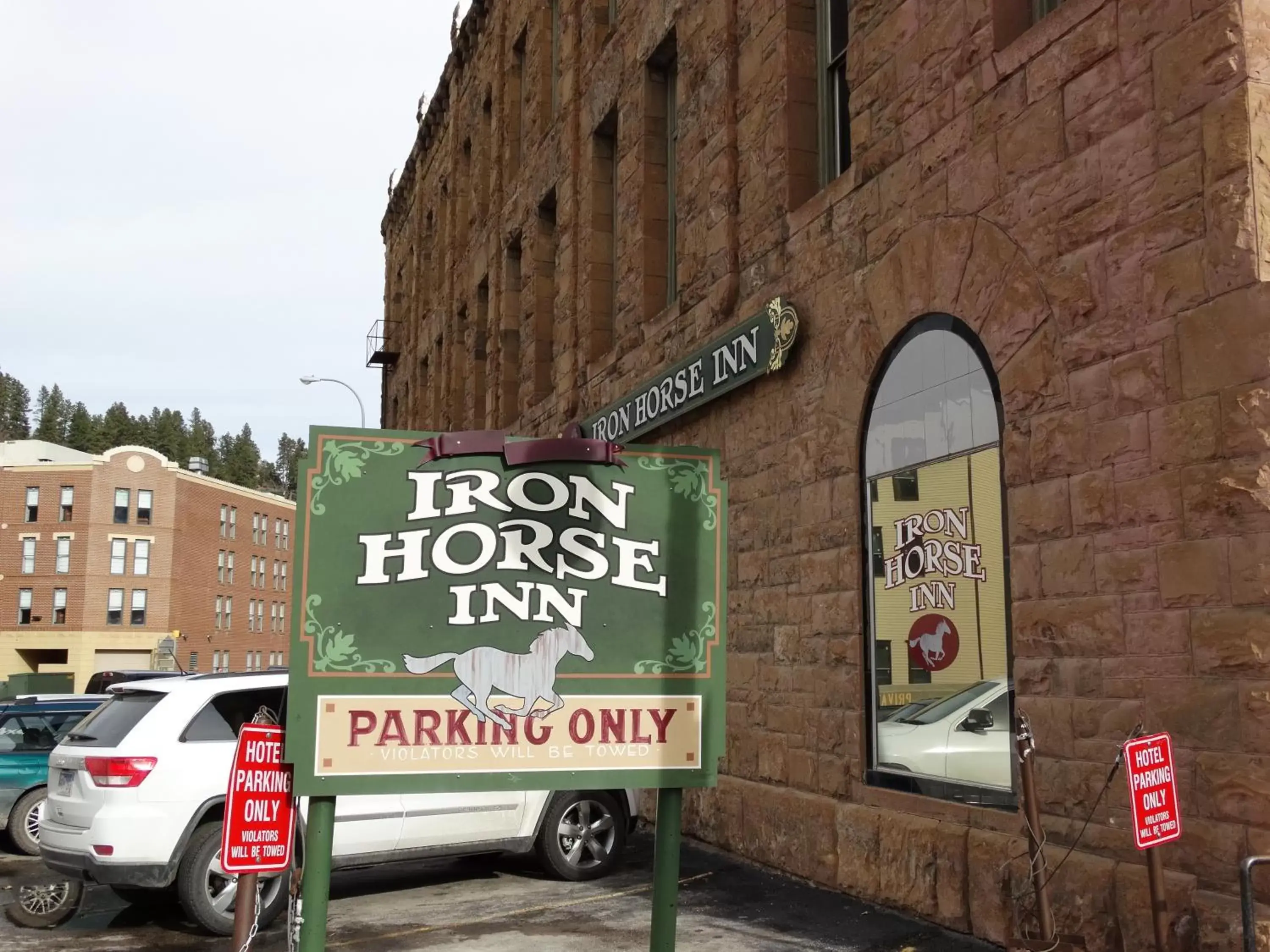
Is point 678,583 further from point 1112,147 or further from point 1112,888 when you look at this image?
point 1112,147

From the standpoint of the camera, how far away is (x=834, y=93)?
1156cm

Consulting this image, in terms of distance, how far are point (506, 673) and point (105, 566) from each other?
73.8m

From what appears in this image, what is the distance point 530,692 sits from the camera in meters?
4.86

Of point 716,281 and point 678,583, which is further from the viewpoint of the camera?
point 716,281

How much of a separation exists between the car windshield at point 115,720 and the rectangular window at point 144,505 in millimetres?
68645

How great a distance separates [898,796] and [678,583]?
4.81 metres

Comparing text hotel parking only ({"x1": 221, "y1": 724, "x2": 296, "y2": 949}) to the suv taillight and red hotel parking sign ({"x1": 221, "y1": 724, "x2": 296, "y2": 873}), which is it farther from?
the suv taillight

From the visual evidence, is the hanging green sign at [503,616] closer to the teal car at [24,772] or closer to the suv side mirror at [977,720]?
the suv side mirror at [977,720]

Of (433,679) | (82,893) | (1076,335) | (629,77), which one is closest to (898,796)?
(1076,335)

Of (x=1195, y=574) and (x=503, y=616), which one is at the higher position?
(x=1195, y=574)

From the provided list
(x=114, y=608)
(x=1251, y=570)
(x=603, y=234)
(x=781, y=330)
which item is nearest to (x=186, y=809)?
(x=781, y=330)

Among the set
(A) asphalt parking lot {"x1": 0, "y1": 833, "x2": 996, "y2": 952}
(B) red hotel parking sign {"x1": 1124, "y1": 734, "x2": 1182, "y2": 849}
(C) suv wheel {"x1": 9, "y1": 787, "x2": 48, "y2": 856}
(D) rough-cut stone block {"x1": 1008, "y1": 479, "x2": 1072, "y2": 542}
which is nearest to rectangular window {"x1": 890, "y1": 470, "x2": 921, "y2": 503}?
(D) rough-cut stone block {"x1": 1008, "y1": 479, "x2": 1072, "y2": 542}

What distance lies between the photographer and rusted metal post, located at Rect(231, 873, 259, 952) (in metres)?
4.37

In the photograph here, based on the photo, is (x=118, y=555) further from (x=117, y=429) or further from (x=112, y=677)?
(x=117, y=429)
